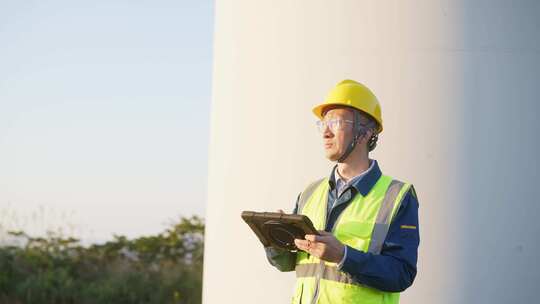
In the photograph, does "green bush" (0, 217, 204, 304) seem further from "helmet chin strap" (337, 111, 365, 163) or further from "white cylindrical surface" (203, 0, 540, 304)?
"helmet chin strap" (337, 111, 365, 163)

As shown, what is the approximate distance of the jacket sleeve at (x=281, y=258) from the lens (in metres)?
3.40

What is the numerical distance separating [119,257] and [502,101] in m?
8.18

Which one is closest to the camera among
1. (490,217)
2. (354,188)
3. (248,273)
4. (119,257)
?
(354,188)

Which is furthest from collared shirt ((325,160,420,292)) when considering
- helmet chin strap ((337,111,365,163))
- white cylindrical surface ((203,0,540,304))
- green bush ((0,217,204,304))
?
green bush ((0,217,204,304))

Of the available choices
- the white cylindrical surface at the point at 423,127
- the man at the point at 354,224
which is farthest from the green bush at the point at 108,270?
the man at the point at 354,224

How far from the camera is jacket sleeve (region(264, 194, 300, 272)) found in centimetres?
340

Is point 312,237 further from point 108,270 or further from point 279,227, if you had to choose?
point 108,270

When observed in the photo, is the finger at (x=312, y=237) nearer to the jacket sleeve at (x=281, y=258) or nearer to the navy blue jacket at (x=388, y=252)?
the navy blue jacket at (x=388, y=252)

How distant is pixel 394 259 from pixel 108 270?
8359mm

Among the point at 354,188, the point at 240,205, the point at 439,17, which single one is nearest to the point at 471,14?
the point at 439,17

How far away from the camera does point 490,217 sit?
378 cm

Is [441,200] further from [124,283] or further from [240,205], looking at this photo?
[124,283]

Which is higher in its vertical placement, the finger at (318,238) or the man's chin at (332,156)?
the man's chin at (332,156)

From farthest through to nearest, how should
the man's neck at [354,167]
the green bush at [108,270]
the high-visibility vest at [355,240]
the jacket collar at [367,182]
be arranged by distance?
1. the green bush at [108,270]
2. the man's neck at [354,167]
3. the jacket collar at [367,182]
4. the high-visibility vest at [355,240]
